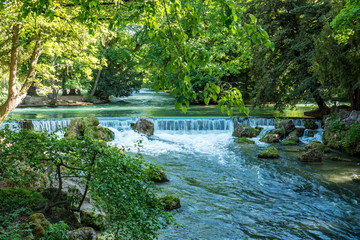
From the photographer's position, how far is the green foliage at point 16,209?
3.86m

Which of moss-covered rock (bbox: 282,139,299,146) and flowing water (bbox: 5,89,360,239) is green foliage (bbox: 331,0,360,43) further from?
moss-covered rock (bbox: 282,139,299,146)

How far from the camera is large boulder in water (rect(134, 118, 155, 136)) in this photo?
1819 centimetres

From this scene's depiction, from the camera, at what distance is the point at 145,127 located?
18.2m

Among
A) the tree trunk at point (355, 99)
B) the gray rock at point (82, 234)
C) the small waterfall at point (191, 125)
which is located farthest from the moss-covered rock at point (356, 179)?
the small waterfall at point (191, 125)

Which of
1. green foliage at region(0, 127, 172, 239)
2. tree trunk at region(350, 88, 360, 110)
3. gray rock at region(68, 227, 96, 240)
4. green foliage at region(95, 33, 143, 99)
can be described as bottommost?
gray rock at region(68, 227, 96, 240)

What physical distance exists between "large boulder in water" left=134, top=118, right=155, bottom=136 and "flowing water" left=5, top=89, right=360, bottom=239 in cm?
202

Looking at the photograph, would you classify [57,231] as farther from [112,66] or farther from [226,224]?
[112,66]

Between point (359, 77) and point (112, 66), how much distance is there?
97.7 feet

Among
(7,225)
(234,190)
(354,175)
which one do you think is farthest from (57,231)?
(354,175)

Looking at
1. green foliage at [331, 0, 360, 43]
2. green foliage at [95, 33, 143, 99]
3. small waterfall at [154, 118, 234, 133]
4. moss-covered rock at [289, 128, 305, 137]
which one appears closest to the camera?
green foliage at [331, 0, 360, 43]

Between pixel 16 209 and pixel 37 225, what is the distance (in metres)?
0.82

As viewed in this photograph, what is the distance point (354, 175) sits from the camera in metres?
10.2

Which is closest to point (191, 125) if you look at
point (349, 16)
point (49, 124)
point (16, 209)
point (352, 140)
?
point (49, 124)

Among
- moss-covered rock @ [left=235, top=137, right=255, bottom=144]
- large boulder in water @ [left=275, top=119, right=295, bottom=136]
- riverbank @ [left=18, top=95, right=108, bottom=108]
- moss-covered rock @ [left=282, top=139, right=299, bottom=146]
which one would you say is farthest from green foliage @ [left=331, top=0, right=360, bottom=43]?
riverbank @ [left=18, top=95, right=108, bottom=108]
